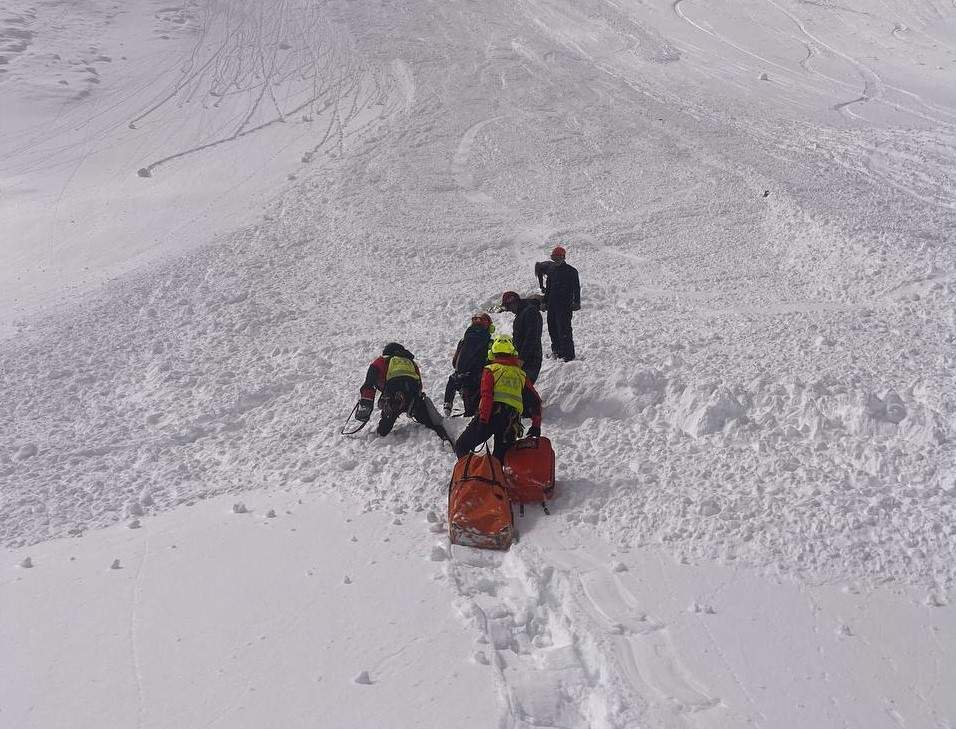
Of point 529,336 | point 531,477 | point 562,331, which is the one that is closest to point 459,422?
point 529,336

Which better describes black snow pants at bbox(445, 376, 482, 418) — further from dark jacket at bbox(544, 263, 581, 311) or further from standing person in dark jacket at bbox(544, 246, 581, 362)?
dark jacket at bbox(544, 263, 581, 311)

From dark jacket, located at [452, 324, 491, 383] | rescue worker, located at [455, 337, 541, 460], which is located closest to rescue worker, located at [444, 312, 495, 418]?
dark jacket, located at [452, 324, 491, 383]

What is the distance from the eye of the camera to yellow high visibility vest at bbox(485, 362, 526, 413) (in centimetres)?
693

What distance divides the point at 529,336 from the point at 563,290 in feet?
2.71

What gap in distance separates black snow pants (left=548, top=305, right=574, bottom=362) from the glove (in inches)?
93.9

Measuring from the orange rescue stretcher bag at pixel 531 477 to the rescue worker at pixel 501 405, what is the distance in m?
0.26

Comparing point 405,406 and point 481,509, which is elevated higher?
point 481,509

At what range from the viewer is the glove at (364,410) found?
7832mm

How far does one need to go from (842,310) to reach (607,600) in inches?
235

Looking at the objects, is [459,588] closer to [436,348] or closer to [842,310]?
[436,348]

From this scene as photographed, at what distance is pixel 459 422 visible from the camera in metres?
8.09

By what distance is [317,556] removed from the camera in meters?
6.11

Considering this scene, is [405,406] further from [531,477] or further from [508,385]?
[531,477]

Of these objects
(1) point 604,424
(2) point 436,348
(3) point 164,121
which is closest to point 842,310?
(1) point 604,424
